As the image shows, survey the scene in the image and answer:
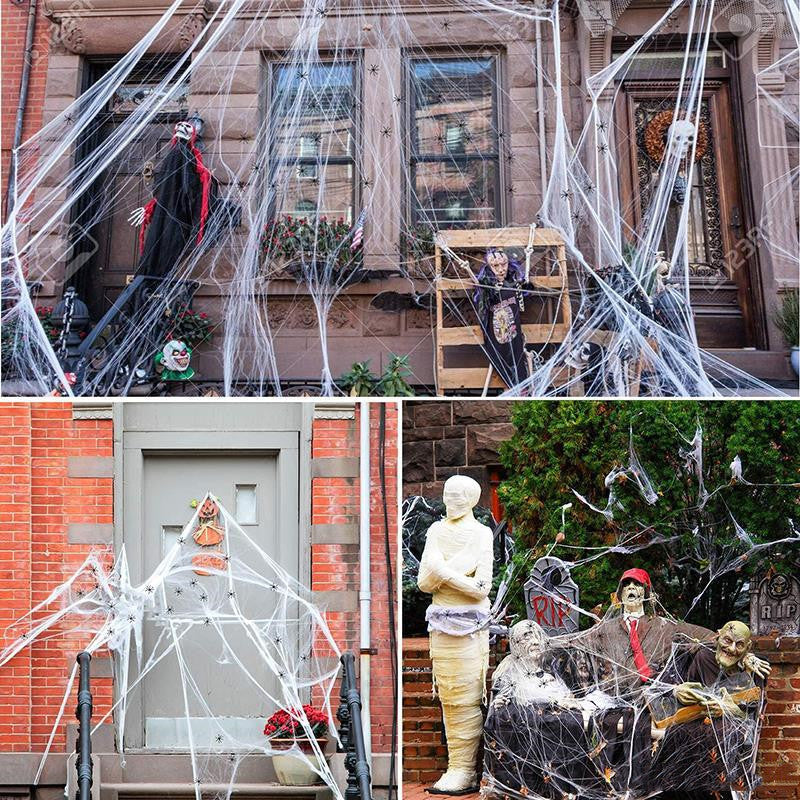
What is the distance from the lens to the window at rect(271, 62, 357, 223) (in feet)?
26.5

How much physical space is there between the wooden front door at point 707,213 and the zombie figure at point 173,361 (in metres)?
3.26

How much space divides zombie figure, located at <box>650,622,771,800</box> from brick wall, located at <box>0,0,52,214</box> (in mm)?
6000

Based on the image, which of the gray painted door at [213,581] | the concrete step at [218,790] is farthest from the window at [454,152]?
the concrete step at [218,790]

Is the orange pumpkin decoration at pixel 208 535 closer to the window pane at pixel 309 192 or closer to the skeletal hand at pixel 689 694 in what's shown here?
the window pane at pixel 309 192

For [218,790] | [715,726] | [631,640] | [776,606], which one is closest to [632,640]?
[631,640]

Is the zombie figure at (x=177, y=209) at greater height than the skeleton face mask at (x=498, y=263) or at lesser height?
greater

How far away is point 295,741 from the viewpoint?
6457mm

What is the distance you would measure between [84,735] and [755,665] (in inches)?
133

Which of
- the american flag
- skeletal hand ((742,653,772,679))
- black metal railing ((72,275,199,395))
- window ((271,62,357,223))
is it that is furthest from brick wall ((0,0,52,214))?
skeletal hand ((742,653,772,679))

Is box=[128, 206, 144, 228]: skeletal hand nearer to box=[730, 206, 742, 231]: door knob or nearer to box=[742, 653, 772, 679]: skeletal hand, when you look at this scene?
box=[730, 206, 742, 231]: door knob

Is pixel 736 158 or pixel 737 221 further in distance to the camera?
pixel 736 158

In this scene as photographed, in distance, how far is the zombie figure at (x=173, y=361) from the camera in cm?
775

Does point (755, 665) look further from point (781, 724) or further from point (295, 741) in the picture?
point (295, 741)

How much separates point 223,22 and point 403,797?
210 inches
